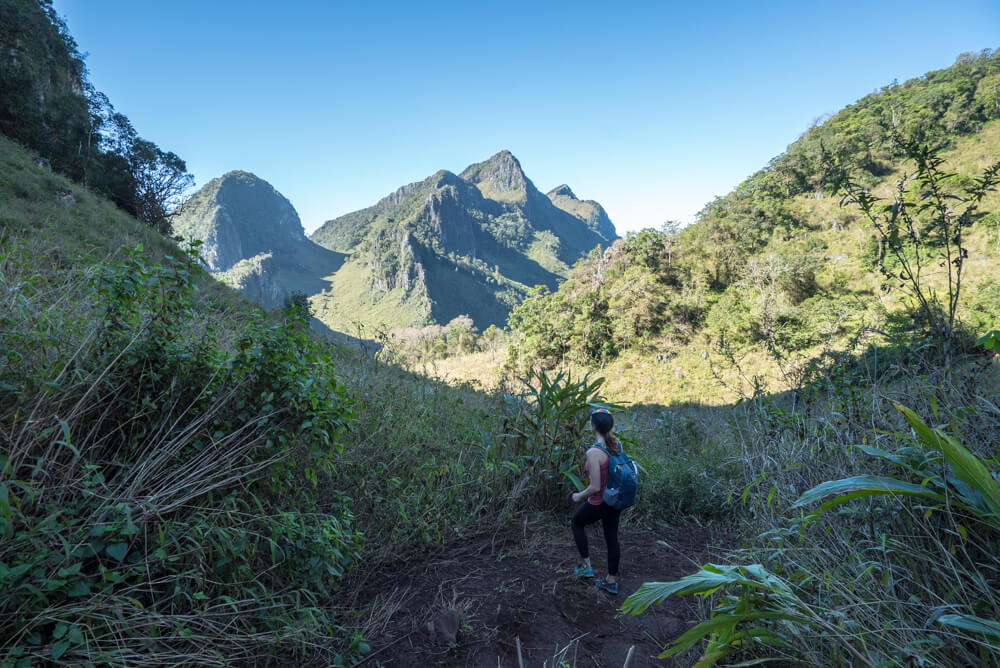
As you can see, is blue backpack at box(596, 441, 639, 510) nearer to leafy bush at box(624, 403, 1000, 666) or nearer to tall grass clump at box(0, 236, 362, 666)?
leafy bush at box(624, 403, 1000, 666)

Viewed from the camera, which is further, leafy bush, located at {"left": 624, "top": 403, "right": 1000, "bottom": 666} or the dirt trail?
the dirt trail

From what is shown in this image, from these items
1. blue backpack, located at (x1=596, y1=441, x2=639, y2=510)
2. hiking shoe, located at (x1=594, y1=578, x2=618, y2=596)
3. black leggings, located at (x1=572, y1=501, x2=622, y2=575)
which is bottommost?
hiking shoe, located at (x1=594, y1=578, x2=618, y2=596)

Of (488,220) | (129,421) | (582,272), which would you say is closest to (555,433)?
(129,421)

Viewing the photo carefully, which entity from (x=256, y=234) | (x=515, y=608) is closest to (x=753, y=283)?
(x=515, y=608)

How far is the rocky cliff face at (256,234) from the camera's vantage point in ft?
379

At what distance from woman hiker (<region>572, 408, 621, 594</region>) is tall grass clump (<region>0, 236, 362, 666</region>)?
161 centimetres

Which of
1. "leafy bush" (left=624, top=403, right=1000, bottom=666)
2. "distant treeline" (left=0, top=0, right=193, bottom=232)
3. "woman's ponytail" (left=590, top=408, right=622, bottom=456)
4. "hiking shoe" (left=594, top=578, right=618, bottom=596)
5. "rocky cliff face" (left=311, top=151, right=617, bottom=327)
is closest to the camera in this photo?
"leafy bush" (left=624, top=403, right=1000, bottom=666)

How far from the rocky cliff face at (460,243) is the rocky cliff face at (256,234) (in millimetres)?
12651

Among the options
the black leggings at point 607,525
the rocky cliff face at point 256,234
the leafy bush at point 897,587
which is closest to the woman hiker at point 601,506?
the black leggings at point 607,525

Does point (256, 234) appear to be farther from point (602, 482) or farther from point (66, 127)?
point (602, 482)

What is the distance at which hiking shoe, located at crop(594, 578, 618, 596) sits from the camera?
107 inches

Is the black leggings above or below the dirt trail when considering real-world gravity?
above

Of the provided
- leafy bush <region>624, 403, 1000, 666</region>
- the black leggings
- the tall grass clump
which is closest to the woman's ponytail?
the black leggings

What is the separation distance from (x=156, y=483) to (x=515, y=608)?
2.15 meters
